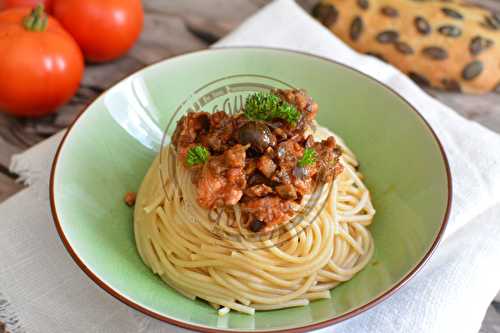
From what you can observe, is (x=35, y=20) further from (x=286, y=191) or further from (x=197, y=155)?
(x=286, y=191)

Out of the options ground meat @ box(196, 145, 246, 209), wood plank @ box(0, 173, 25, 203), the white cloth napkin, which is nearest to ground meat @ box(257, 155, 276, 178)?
ground meat @ box(196, 145, 246, 209)

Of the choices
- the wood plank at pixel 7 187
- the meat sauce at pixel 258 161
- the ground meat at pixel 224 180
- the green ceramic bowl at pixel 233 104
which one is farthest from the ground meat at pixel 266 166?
the wood plank at pixel 7 187

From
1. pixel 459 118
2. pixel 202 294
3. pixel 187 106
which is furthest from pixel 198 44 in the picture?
pixel 202 294

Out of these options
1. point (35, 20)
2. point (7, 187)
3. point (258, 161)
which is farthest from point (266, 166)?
point (35, 20)

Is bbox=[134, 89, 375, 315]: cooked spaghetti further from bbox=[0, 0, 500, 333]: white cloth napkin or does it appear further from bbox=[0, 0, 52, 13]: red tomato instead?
bbox=[0, 0, 52, 13]: red tomato

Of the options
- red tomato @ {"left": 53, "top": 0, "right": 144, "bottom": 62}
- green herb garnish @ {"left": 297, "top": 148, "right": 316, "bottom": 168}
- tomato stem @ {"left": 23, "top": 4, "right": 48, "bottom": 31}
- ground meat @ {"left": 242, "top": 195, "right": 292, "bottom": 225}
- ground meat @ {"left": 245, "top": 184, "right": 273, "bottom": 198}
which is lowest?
red tomato @ {"left": 53, "top": 0, "right": 144, "bottom": 62}

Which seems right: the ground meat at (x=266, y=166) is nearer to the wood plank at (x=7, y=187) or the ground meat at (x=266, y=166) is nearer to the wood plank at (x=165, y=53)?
the wood plank at (x=7, y=187)
